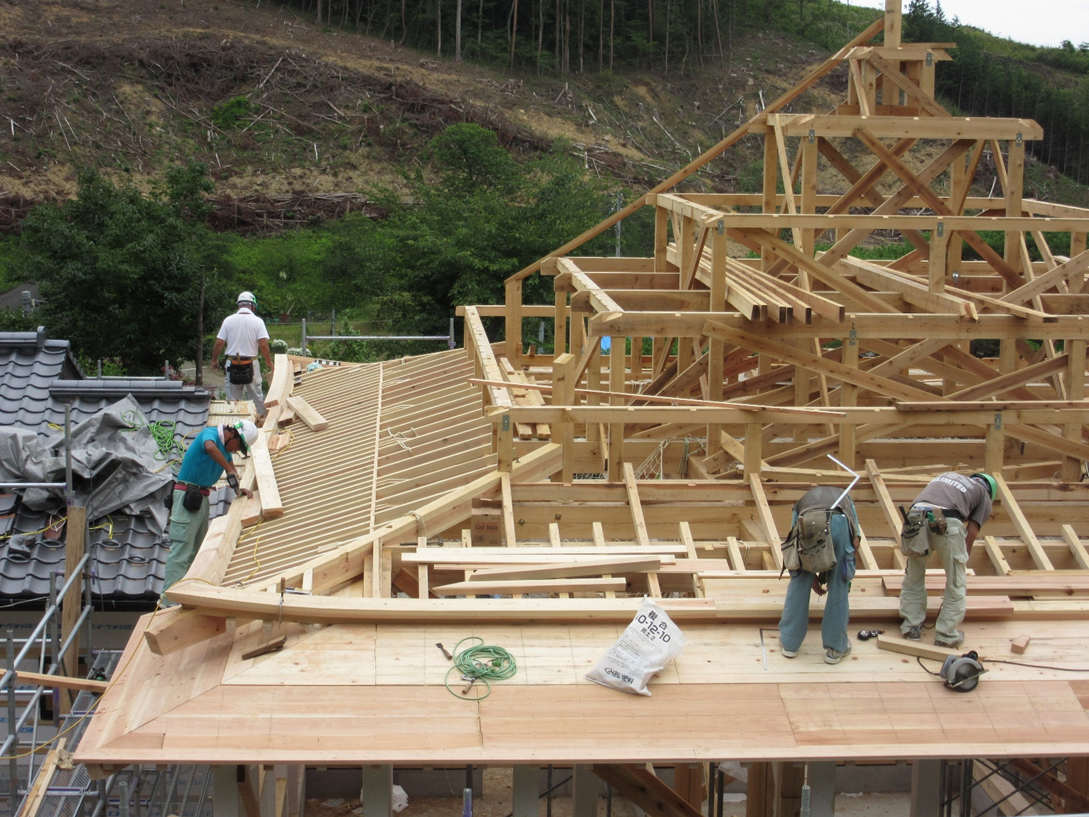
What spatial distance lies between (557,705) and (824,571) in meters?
1.73

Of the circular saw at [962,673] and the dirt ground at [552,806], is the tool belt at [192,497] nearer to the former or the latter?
the dirt ground at [552,806]

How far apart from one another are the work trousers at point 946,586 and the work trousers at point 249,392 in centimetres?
859

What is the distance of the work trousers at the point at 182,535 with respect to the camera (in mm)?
9156

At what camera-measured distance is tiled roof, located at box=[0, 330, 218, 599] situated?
9.49m

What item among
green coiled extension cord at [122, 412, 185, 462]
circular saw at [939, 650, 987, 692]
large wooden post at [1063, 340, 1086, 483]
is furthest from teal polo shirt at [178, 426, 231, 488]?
large wooden post at [1063, 340, 1086, 483]

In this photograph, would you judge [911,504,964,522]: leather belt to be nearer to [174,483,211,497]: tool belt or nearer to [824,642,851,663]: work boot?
[824,642,851,663]: work boot

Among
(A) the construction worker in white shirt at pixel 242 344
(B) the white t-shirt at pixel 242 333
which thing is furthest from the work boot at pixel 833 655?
(B) the white t-shirt at pixel 242 333

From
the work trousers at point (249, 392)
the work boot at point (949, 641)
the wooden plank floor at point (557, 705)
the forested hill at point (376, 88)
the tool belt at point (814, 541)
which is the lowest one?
the wooden plank floor at point (557, 705)

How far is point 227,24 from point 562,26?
15.5m

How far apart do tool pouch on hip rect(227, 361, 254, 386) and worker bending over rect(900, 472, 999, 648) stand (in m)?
8.63

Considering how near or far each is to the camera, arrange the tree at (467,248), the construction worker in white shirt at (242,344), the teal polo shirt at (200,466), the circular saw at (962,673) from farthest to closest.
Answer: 1. the tree at (467,248)
2. the construction worker in white shirt at (242,344)
3. the teal polo shirt at (200,466)
4. the circular saw at (962,673)

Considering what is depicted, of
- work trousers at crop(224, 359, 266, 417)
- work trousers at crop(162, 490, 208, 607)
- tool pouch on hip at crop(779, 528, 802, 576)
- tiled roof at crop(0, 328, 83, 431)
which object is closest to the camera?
tool pouch on hip at crop(779, 528, 802, 576)

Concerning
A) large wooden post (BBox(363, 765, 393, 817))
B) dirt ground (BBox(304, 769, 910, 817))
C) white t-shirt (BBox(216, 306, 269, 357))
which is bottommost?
dirt ground (BBox(304, 769, 910, 817))

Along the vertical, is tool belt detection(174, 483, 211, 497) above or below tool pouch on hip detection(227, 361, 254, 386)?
below
